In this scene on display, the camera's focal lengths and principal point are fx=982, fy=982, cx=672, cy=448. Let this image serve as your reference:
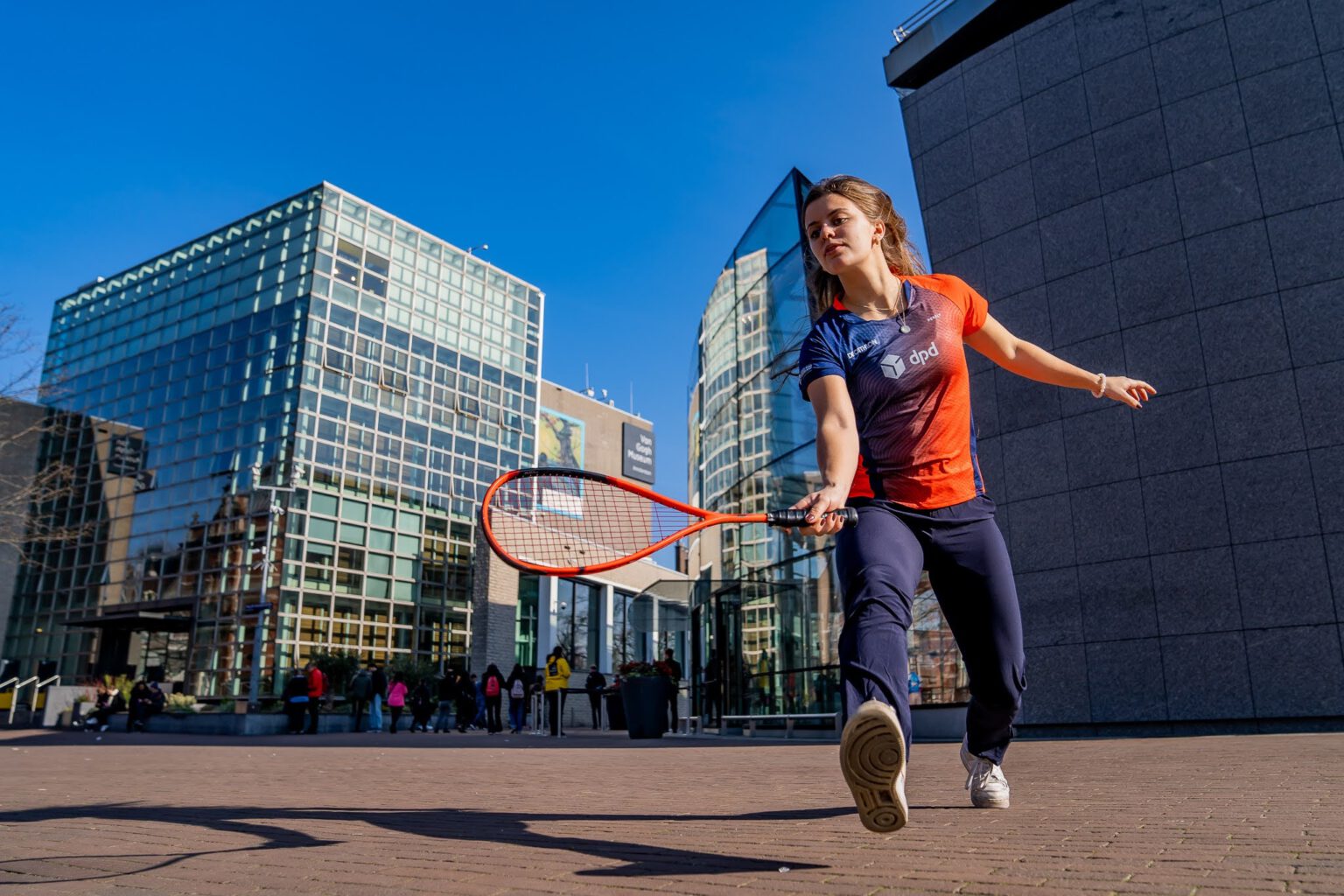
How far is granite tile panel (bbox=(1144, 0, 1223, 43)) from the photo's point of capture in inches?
523

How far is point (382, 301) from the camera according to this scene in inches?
1836

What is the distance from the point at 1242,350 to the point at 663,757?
8.76 meters

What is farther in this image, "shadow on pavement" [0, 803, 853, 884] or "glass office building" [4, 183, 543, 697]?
"glass office building" [4, 183, 543, 697]

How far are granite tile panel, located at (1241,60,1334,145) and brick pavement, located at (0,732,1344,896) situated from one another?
8.48 metres

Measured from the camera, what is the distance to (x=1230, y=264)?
12.6 meters

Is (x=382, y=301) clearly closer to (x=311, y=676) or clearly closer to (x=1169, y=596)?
(x=311, y=676)

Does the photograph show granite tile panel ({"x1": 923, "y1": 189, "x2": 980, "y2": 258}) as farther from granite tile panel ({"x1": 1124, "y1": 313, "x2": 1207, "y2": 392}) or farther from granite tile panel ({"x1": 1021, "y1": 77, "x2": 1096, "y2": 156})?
granite tile panel ({"x1": 1124, "y1": 313, "x2": 1207, "y2": 392})

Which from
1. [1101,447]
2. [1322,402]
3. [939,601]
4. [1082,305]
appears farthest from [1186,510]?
[939,601]

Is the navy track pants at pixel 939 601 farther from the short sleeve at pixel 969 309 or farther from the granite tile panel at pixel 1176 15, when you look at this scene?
the granite tile panel at pixel 1176 15

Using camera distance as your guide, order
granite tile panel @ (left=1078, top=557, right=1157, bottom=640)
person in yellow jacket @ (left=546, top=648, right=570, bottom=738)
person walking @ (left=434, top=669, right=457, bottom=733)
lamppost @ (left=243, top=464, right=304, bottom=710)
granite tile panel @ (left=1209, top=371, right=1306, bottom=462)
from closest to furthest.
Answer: granite tile panel @ (left=1209, top=371, right=1306, bottom=462)
granite tile panel @ (left=1078, top=557, right=1157, bottom=640)
person in yellow jacket @ (left=546, top=648, right=570, bottom=738)
person walking @ (left=434, top=669, right=457, bottom=733)
lamppost @ (left=243, top=464, right=304, bottom=710)

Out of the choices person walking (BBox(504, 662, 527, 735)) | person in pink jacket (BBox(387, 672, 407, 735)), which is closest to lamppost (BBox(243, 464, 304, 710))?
person in pink jacket (BBox(387, 672, 407, 735))

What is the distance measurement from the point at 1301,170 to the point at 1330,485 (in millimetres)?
4019

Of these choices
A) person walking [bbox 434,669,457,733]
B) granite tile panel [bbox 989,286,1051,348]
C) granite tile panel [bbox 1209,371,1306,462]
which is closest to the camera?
granite tile panel [bbox 1209,371,1306,462]

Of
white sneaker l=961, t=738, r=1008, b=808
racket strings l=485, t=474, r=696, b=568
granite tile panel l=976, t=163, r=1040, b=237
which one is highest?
granite tile panel l=976, t=163, r=1040, b=237
